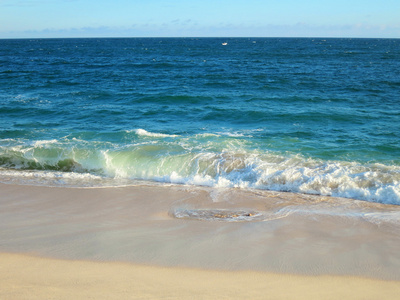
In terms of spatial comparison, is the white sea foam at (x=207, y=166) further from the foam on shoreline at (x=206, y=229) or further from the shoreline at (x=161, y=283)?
the shoreline at (x=161, y=283)

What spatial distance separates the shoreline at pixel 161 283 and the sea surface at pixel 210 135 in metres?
3.64

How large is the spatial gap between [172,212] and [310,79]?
18.6 metres

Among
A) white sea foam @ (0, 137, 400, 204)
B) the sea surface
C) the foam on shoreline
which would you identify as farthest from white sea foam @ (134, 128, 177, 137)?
the foam on shoreline

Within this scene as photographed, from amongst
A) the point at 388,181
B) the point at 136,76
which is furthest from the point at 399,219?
the point at 136,76

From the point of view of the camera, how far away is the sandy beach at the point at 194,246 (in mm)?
4406

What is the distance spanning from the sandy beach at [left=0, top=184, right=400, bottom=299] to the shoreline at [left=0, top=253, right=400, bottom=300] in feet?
0.04

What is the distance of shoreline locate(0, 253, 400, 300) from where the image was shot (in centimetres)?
425

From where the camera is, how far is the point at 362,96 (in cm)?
1772

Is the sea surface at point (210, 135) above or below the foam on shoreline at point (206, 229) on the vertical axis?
above

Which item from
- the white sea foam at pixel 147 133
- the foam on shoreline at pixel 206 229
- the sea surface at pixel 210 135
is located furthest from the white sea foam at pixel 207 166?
the white sea foam at pixel 147 133

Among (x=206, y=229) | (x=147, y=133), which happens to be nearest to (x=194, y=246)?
(x=206, y=229)

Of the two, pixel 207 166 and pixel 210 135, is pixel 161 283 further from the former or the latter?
pixel 210 135

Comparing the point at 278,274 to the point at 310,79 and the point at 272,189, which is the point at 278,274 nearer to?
the point at 272,189

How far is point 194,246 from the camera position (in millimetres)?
5449
